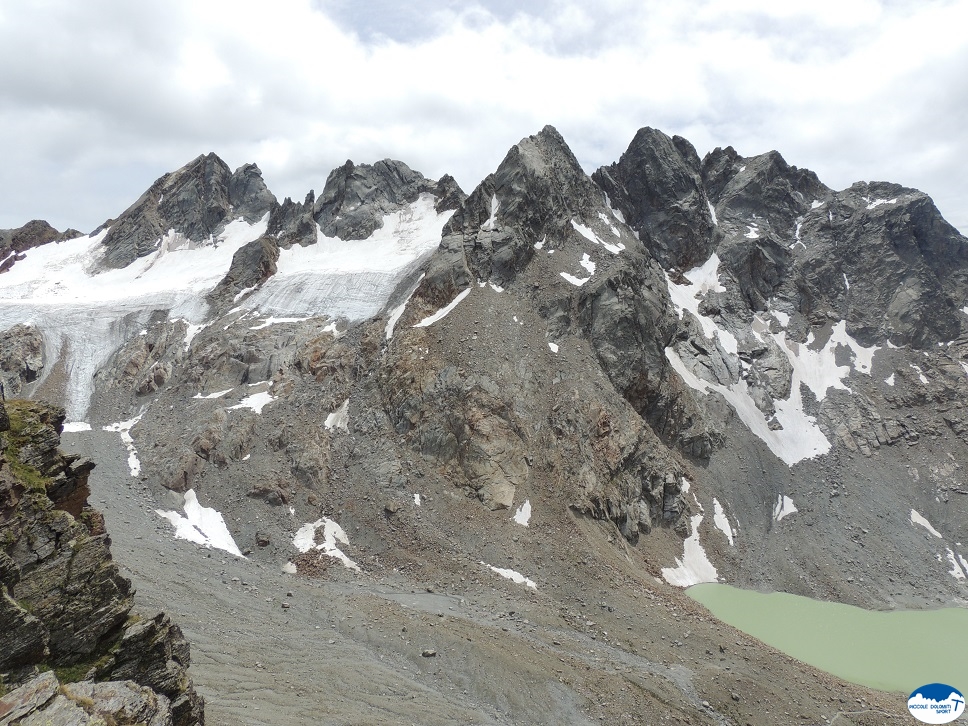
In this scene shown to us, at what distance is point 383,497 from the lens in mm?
37812

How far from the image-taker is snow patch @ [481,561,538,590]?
1310 inches

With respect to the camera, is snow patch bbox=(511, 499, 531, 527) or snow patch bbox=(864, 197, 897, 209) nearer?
snow patch bbox=(511, 499, 531, 527)

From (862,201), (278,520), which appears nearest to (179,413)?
(278,520)

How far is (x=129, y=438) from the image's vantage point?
42750mm

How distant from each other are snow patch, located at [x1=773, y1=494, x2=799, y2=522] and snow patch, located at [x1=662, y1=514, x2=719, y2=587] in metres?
9.12

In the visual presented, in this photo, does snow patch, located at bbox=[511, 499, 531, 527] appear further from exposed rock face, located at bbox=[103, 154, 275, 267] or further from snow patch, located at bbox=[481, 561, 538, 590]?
exposed rock face, located at bbox=[103, 154, 275, 267]

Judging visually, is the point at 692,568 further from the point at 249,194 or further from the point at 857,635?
the point at 249,194

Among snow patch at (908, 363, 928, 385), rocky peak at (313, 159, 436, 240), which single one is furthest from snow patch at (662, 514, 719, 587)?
rocky peak at (313, 159, 436, 240)

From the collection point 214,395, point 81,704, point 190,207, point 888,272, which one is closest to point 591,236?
point 888,272

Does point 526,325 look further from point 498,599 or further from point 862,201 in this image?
point 862,201

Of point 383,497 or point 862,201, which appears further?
point 862,201

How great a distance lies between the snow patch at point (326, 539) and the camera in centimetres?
3456

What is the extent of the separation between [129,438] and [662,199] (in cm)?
6857

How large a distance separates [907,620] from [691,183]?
192ft
